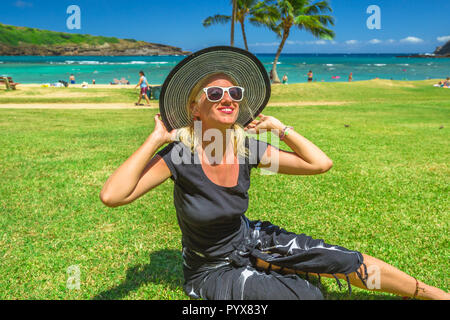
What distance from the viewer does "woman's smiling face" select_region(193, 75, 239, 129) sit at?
274cm

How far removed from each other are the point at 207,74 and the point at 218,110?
14.2 inches

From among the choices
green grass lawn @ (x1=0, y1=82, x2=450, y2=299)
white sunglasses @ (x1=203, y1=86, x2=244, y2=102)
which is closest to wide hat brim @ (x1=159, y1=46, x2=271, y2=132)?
white sunglasses @ (x1=203, y1=86, x2=244, y2=102)

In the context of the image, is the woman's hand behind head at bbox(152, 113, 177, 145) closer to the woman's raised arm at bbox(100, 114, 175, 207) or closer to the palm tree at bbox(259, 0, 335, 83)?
the woman's raised arm at bbox(100, 114, 175, 207)

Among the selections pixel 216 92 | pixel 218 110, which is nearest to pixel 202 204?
pixel 218 110

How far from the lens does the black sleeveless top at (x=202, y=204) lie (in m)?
2.71

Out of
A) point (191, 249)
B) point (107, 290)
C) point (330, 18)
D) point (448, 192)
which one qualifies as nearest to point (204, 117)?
point (191, 249)

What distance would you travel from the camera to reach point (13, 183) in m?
6.51

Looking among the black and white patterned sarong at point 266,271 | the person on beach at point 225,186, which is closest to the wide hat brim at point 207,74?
the person on beach at point 225,186

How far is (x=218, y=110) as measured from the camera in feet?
9.00

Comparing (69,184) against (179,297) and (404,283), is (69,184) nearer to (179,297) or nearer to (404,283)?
(179,297)

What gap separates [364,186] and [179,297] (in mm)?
4394

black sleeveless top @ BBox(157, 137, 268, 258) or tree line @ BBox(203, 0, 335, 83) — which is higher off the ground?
tree line @ BBox(203, 0, 335, 83)

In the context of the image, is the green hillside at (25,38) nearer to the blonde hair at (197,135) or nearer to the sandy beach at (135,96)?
the sandy beach at (135,96)

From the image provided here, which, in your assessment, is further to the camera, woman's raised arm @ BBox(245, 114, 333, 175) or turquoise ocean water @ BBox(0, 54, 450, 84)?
turquoise ocean water @ BBox(0, 54, 450, 84)
